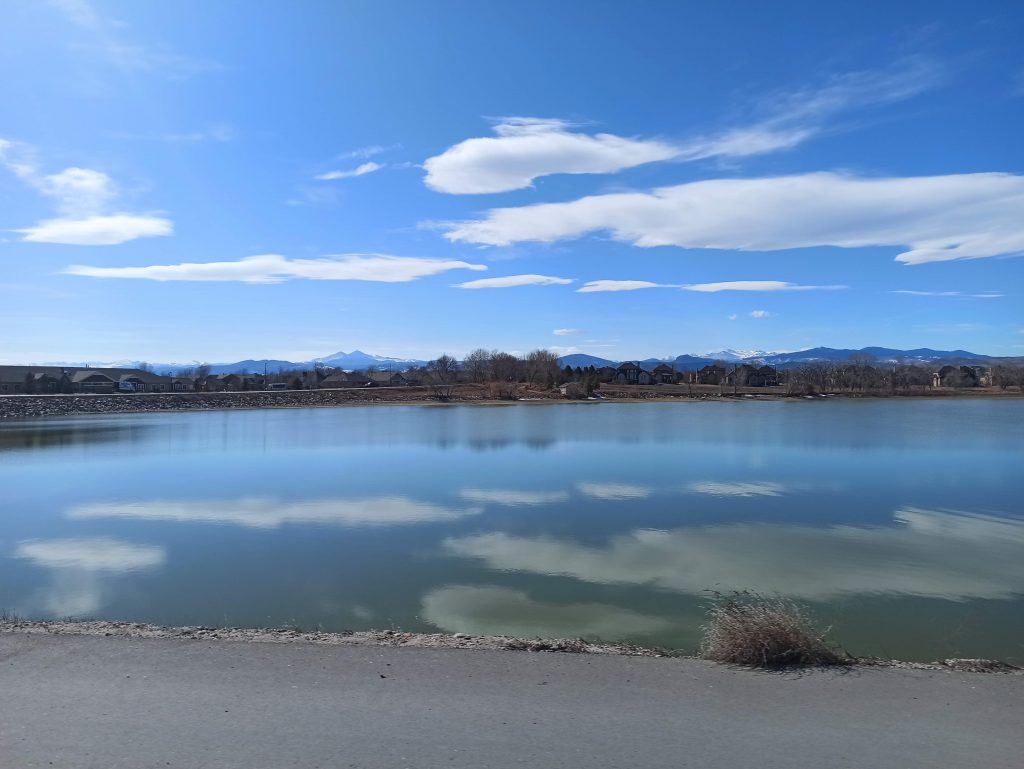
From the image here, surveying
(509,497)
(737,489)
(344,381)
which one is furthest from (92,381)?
(737,489)

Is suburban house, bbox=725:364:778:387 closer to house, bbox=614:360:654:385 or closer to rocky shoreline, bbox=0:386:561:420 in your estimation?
house, bbox=614:360:654:385

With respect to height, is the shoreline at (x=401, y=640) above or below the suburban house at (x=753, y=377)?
below

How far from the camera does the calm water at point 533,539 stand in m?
9.49

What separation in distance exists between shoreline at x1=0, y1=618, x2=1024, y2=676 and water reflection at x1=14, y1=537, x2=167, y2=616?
2232 mm

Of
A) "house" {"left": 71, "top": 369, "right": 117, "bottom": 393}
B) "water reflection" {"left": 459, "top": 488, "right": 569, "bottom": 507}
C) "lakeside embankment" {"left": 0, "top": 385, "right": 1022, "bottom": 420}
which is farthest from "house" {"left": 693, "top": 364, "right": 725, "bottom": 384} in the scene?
"water reflection" {"left": 459, "top": 488, "right": 569, "bottom": 507}

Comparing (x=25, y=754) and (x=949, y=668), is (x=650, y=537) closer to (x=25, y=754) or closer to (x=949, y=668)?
(x=949, y=668)

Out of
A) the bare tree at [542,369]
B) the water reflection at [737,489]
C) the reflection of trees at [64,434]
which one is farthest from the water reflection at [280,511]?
the bare tree at [542,369]

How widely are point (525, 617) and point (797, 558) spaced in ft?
18.8

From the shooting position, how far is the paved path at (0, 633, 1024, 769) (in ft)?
14.6

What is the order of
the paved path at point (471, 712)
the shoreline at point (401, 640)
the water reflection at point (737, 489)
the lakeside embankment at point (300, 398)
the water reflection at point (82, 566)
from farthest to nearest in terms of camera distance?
the lakeside embankment at point (300, 398) < the water reflection at point (737, 489) < the water reflection at point (82, 566) < the shoreline at point (401, 640) < the paved path at point (471, 712)

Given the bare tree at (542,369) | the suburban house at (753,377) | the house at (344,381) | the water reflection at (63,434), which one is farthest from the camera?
the suburban house at (753,377)

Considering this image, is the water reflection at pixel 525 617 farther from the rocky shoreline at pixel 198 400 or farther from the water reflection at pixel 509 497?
the rocky shoreline at pixel 198 400

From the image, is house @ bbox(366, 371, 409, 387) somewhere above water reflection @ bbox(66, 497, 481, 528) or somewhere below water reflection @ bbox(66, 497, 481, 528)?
above

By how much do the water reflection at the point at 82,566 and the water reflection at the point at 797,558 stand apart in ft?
17.9
